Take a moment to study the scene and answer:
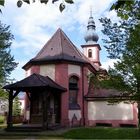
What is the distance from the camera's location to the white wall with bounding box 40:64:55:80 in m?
28.2

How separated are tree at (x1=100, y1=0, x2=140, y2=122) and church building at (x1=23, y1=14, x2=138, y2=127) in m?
8.72

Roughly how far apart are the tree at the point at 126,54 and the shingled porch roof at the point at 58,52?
32.7 feet

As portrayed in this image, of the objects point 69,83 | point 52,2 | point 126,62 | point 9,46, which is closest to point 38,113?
point 69,83

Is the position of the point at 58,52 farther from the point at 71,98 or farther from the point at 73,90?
the point at 71,98

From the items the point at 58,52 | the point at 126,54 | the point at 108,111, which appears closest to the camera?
the point at 126,54

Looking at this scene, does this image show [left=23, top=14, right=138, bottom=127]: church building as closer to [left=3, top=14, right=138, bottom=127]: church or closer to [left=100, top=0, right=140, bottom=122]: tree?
[left=3, top=14, right=138, bottom=127]: church

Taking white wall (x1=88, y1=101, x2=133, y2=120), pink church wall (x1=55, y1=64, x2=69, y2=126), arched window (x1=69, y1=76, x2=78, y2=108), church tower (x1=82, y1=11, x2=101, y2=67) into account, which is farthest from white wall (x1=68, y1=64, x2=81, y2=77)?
church tower (x1=82, y1=11, x2=101, y2=67)

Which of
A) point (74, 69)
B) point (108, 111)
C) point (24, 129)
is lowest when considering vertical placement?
point (24, 129)

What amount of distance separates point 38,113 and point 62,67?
4.85 m

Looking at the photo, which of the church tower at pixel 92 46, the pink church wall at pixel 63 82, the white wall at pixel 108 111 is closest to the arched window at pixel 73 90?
the pink church wall at pixel 63 82

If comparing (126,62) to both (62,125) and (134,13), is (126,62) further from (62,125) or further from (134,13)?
(62,125)

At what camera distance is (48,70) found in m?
28.4

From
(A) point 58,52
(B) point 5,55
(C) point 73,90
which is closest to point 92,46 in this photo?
(A) point 58,52

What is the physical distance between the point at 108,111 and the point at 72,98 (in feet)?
12.2
